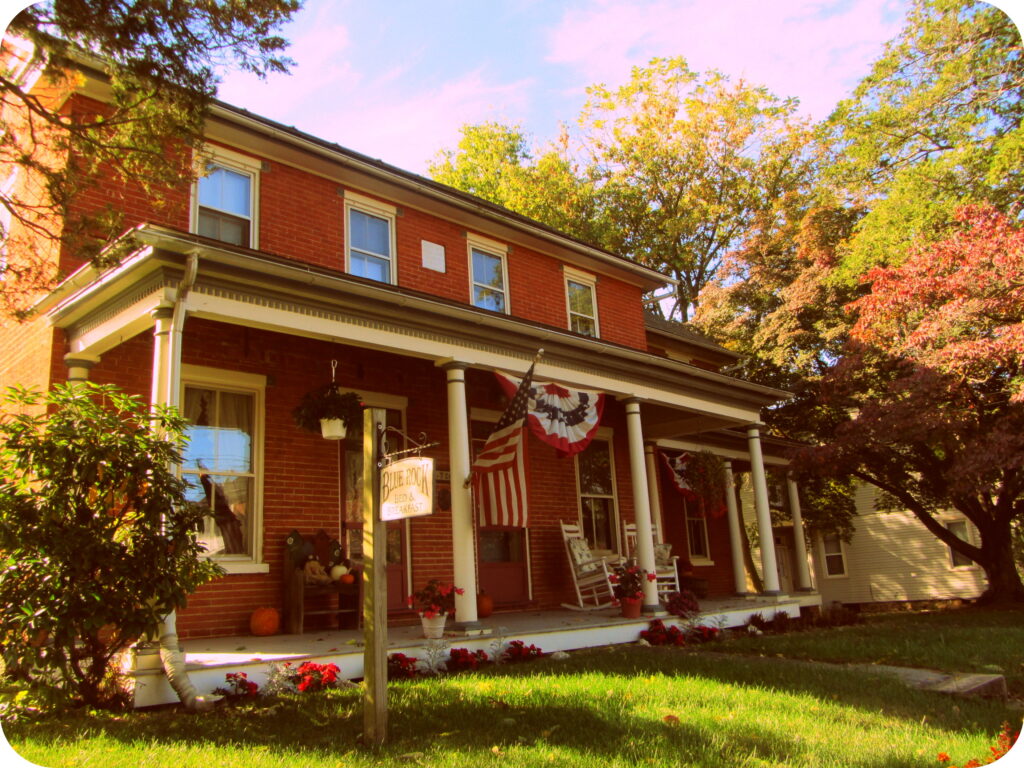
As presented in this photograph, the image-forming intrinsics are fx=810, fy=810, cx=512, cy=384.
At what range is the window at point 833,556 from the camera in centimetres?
2900

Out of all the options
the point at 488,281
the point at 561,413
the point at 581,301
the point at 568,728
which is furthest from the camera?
the point at 581,301

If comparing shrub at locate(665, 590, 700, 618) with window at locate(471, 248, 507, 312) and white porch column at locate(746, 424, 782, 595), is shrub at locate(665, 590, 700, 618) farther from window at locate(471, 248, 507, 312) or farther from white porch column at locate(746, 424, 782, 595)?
window at locate(471, 248, 507, 312)

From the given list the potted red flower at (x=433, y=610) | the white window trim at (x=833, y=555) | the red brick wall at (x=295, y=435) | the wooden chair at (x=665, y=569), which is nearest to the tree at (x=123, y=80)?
the red brick wall at (x=295, y=435)

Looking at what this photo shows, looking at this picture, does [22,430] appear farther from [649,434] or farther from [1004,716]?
[649,434]

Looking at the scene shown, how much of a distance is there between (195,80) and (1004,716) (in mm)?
8126

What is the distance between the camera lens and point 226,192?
10086mm

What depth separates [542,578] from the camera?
12594 millimetres

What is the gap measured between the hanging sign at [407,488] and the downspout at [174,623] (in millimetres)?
2026

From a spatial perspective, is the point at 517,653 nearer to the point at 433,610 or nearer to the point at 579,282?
the point at 433,610

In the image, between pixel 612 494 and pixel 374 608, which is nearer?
pixel 374 608

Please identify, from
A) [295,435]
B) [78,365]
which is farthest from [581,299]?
[78,365]

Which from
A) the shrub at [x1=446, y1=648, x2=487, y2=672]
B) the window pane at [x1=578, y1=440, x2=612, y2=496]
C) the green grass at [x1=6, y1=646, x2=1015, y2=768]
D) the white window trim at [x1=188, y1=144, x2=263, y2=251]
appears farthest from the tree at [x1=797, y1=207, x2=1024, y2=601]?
the white window trim at [x1=188, y1=144, x2=263, y2=251]

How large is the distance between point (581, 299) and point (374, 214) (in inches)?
181

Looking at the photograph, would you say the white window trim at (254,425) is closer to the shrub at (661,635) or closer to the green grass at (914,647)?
the shrub at (661,635)
